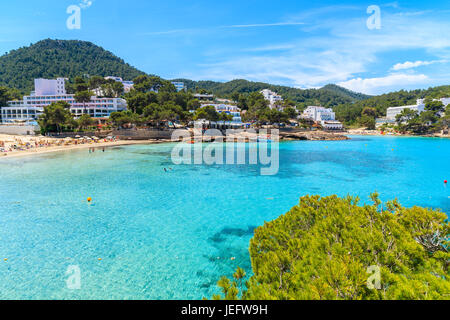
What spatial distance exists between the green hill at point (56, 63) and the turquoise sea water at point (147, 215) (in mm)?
118638

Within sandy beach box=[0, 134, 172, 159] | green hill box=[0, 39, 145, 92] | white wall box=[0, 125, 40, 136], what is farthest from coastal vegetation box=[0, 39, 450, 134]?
white wall box=[0, 125, 40, 136]

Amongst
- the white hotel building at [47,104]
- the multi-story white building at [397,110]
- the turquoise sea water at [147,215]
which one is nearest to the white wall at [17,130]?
the white hotel building at [47,104]

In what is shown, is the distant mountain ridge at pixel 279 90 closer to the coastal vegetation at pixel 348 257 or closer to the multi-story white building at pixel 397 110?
the multi-story white building at pixel 397 110

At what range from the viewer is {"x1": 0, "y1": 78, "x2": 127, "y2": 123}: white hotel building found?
227 ft

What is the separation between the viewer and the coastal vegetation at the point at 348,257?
450cm

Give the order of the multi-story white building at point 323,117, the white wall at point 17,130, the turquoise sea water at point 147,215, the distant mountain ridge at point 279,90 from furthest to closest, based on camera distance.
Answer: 1. the distant mountain ridge at point 279,90
2. the multi-story white building at point 323,117
3. the white wall at point 17,130
4. the turquoise sea water at point 147,215

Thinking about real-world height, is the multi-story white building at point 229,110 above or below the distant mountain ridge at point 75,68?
below

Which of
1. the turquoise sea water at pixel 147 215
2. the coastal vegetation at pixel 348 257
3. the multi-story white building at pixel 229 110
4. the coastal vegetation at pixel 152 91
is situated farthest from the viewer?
the multi-story white building at pixel 229 110

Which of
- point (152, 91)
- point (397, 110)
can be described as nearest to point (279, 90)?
point (397, 110)

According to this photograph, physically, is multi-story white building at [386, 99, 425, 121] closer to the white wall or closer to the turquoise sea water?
the turquoise sea water

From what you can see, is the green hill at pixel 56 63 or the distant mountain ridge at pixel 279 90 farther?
the distant mountain ridge at pixel 279 90

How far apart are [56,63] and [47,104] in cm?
7013

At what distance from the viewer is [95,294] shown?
8102 mm

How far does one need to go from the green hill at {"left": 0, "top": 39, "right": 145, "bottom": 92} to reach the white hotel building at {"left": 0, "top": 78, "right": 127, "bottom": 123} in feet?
109
